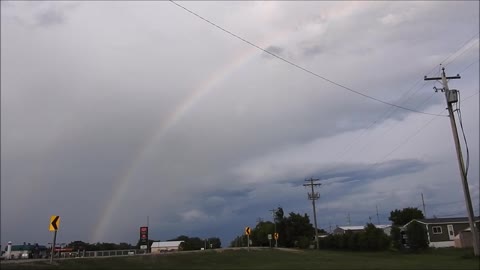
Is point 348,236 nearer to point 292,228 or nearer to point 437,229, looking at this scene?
point 437,229

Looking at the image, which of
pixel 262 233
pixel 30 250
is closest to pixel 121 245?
pixel 262 233

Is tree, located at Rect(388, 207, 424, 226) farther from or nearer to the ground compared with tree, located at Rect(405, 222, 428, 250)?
farther from the ground

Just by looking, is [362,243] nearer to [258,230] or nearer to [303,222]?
[303,222]

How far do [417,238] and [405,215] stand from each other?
58.8m

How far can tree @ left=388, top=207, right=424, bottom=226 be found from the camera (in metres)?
126

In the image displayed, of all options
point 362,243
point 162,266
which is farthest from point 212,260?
point 362,243

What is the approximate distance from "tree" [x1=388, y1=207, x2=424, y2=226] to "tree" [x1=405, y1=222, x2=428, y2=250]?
5452cm

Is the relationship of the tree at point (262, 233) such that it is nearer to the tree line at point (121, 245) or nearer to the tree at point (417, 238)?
the tree line at point (121, 245)

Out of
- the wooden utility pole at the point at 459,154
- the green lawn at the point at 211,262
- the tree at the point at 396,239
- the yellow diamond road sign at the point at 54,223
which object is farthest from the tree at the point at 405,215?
the yellow diamond road sign at the point at 54,223

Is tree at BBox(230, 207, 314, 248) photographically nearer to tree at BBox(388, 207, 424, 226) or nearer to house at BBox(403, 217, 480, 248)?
house at BBox(403, 217, 480, 248)

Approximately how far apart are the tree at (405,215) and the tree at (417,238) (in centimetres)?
5452

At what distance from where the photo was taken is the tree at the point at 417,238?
71.6 meters

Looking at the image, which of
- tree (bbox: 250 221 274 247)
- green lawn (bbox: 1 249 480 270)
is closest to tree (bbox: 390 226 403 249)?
green lawn (bbox: 1 249 480 270)

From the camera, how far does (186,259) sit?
1795 inches
